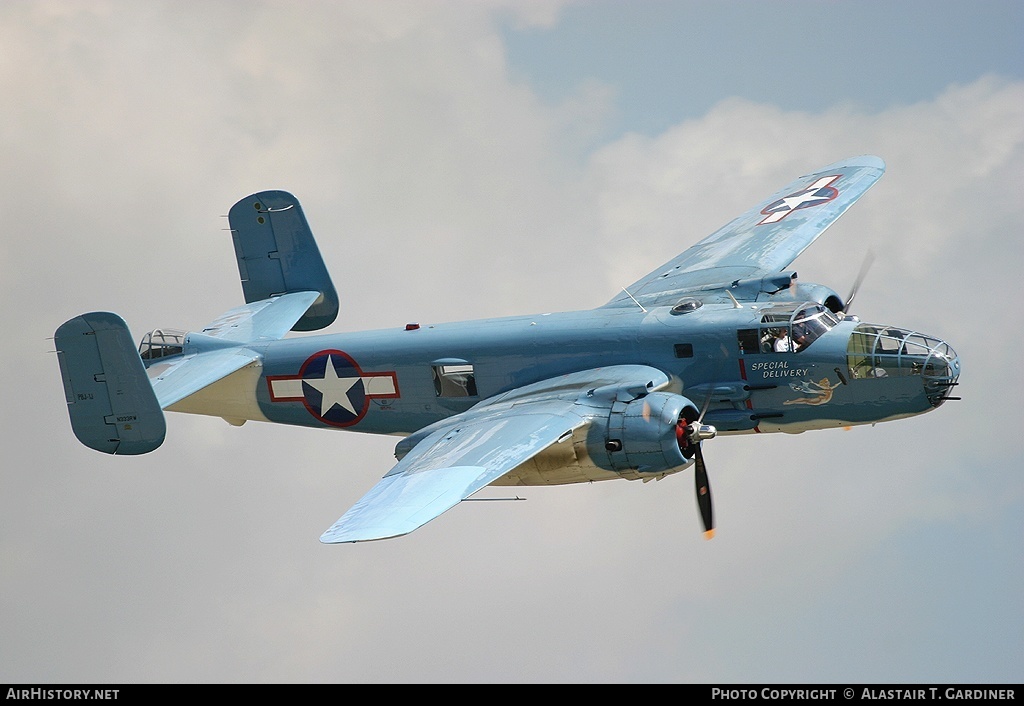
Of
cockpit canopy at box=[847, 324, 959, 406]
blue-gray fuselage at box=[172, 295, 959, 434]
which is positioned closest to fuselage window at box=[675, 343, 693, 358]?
blue-gray fuselage at box=[172, 295, 959, 434]

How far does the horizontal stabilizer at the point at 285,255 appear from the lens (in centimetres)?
3278

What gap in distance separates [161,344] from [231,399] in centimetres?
172

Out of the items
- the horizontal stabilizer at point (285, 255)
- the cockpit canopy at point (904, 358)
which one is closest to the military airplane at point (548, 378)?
the cockpit canopy at point (904, 358)

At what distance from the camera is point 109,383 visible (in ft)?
87.5

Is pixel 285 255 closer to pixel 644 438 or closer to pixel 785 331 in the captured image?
pixel 644 438

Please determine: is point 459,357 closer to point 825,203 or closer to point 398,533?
point 398,533

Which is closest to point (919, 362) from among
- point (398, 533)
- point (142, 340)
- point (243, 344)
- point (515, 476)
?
point (515, 476)

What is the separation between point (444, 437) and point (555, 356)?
3.01 m

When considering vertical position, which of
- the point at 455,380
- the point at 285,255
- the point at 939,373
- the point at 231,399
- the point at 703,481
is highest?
the point at 285,255

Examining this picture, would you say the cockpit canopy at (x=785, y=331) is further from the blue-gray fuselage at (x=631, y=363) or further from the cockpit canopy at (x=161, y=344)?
the cockpit canopy at (x=161, y=344)

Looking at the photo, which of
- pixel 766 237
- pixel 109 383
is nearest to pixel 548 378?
pixel 766 237

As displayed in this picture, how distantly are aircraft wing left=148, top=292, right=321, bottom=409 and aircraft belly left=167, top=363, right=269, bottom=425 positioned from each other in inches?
16.9

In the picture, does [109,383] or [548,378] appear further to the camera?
[548,378]

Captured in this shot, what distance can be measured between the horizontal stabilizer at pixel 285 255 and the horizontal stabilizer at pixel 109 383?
21.4ft
